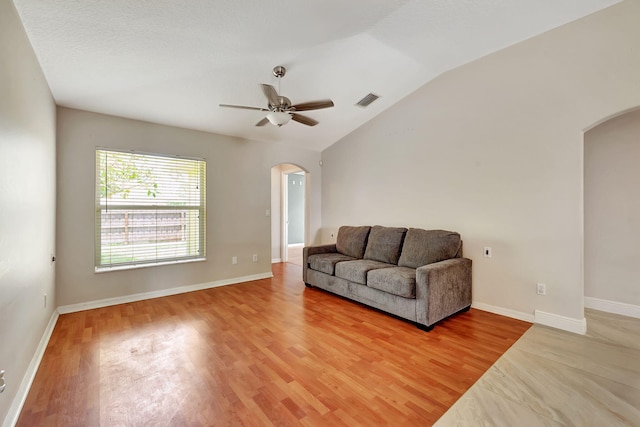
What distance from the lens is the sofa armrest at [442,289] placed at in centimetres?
284

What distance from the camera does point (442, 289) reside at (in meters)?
3.00

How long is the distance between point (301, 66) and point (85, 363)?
3.46 metres

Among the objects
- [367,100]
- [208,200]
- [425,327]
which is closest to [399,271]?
[425,327]

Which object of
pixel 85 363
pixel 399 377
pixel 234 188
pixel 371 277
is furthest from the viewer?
pixel 234 188

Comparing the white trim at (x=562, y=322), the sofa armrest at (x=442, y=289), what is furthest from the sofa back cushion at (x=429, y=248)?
the white trim at (x=562, y=322)

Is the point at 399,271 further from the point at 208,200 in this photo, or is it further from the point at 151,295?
the point at 151,295

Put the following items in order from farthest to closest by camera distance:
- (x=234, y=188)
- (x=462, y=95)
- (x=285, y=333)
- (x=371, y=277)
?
(x=234, y=188), (x=462, y=95), (x=371, y=277), (x=285, y=333)

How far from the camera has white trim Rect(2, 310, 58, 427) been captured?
1598 millimetres

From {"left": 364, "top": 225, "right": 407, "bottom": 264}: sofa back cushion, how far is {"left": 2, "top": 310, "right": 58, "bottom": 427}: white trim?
3.58 m

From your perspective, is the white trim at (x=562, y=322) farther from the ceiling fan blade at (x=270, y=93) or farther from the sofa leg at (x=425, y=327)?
the ceiling fan blade at (x=270, y=93)

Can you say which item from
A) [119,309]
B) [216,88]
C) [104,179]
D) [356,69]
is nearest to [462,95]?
[356,69]

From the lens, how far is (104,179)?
11.6 feet

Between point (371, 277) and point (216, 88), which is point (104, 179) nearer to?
point (216, 88)

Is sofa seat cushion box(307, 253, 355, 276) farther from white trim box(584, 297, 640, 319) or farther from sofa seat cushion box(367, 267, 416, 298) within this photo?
white trim box(584, 297, 640, 319)
